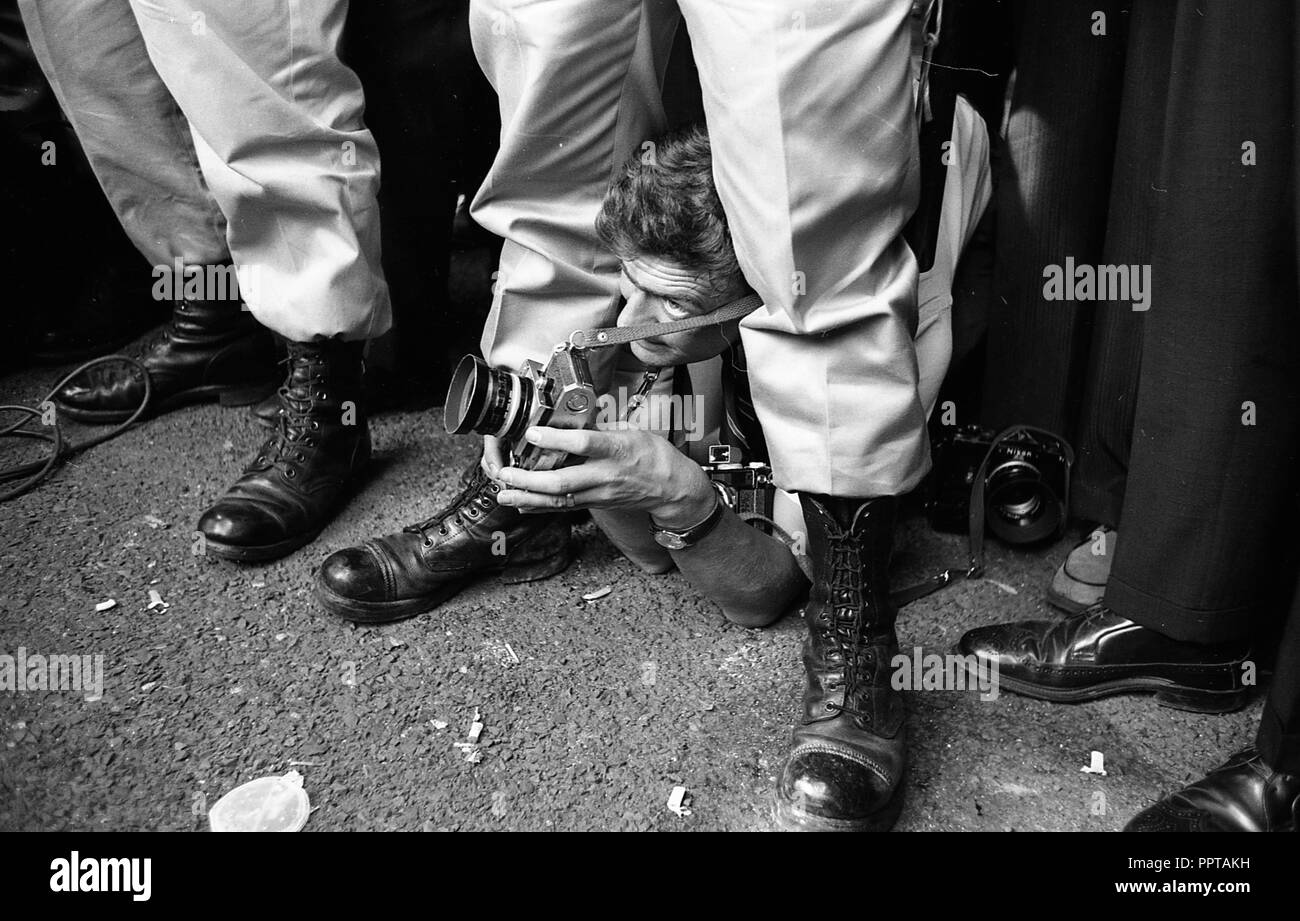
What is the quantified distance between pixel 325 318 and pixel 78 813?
815mm

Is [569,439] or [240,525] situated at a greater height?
→ [569,439]

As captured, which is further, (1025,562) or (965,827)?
(1025,562)

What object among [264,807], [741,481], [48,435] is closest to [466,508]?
[741,481]

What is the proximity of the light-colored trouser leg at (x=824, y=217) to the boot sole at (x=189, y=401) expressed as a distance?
1.34 m

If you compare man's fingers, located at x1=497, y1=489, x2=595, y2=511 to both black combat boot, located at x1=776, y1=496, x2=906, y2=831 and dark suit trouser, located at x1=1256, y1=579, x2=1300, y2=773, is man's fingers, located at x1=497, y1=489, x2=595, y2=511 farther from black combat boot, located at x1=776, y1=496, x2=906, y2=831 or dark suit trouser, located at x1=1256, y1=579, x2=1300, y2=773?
dark suit trouser, located at x1=1256, y1=579, x2=1300, y2=773

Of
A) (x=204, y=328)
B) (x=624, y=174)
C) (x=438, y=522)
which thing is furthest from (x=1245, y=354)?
(x=204, y=328)

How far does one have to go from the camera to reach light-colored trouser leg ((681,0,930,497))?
44.5 inches

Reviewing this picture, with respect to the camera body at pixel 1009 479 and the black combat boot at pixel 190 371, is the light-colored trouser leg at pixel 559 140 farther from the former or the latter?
the black combat boot at pixel 190 371

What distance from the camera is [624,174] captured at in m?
1.52

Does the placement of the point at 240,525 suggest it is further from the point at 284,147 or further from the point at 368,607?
the point at 284,147

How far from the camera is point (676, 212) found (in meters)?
1.44
